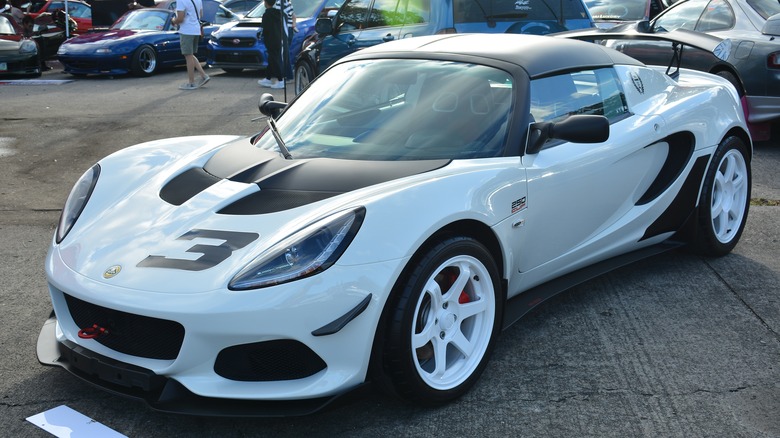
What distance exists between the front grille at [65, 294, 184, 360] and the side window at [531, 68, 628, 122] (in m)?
1.89

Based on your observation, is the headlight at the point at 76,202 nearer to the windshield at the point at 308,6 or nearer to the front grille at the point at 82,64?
the windshield at the point at 308,6

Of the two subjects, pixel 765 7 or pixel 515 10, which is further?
pixel 515 10

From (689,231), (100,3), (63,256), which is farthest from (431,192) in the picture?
(100,3)

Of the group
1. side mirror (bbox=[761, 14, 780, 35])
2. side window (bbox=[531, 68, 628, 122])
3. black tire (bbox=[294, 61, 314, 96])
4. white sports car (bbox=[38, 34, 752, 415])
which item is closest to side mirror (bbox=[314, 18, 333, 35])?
black tire (bbox=[294, 61, 314, 96])

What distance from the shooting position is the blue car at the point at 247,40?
13914 millimetres

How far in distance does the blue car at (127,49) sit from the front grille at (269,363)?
1249 cm

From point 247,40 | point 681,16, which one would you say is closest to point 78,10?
point 247,40

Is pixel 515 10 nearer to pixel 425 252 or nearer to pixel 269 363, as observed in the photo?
pixel 425 252

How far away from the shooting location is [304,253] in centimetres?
285

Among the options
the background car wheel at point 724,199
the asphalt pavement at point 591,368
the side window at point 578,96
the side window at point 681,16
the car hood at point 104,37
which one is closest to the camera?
the asphalt pavement at point 591,368

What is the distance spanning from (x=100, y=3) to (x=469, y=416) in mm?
20204

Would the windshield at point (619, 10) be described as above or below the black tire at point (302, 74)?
above

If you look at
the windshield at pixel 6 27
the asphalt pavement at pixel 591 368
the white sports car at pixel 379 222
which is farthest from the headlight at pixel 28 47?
the white sports car at pixel 379 222

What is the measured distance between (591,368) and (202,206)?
5.67 ft
